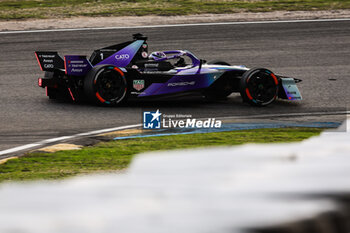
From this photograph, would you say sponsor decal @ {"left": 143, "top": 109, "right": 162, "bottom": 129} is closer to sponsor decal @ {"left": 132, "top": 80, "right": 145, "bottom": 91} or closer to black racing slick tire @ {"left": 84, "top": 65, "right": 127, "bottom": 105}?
sponsor decal @ {"left": 132, "top": 80, "right": 145, "bottom": 91}

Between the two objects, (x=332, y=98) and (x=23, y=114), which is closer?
(x=23, y=114)

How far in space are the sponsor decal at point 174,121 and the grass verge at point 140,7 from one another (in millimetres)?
9799

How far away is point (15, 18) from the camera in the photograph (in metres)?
19.3

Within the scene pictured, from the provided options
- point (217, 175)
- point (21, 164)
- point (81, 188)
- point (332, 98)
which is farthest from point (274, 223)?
point (332, 98)

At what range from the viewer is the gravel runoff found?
18594 millimetres

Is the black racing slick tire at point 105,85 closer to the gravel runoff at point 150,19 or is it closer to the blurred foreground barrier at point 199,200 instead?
the blurred foreground barrier at point 199,200

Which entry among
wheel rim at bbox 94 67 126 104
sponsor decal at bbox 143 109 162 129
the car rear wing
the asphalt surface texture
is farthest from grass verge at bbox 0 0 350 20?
sponsor decal at bbox 143 109 162 129

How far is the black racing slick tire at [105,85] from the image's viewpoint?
34.3 feet

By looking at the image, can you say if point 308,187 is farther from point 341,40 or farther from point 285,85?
point 341,40

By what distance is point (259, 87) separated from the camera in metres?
11.0

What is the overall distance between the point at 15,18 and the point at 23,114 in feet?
31.7

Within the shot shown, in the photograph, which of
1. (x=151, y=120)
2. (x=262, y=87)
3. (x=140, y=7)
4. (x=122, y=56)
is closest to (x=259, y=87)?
(x=262, y=87)

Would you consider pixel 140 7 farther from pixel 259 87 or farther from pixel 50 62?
pixel 259 87

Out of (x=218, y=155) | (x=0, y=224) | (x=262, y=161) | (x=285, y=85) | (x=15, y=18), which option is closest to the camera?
(x=0, y=224)
